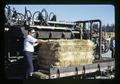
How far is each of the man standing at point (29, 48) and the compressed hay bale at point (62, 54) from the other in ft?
0.39

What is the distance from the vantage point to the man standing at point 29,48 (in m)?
4.21

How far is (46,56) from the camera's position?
4.40 m

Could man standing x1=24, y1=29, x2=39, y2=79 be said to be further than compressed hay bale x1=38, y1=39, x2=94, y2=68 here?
No

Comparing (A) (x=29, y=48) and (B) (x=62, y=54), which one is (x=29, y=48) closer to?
(A) (x=29, y=48)

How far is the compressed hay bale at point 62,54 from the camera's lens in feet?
14.4

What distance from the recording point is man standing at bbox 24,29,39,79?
421 cm

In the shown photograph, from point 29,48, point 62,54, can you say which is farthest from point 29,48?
point 62,54

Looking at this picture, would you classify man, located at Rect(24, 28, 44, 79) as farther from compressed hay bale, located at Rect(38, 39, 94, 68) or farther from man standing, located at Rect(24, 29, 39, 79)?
compressed hay bale, located at Rect(38, 39, 94, 68)

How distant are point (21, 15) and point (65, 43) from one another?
667mm

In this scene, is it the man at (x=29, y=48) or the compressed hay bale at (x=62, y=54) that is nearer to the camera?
the man at (x=29, y=48)

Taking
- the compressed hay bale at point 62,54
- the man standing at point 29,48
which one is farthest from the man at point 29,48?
the compressed hay bale at point 62,54

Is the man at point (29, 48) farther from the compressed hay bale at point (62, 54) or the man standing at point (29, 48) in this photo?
the compressed hay bale at point (62, 54)

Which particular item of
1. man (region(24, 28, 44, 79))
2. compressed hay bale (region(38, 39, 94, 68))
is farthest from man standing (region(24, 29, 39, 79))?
compressed hay bale (region(38, 39, 94, 68))

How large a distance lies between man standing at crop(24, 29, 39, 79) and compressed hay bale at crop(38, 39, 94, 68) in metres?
0.12
